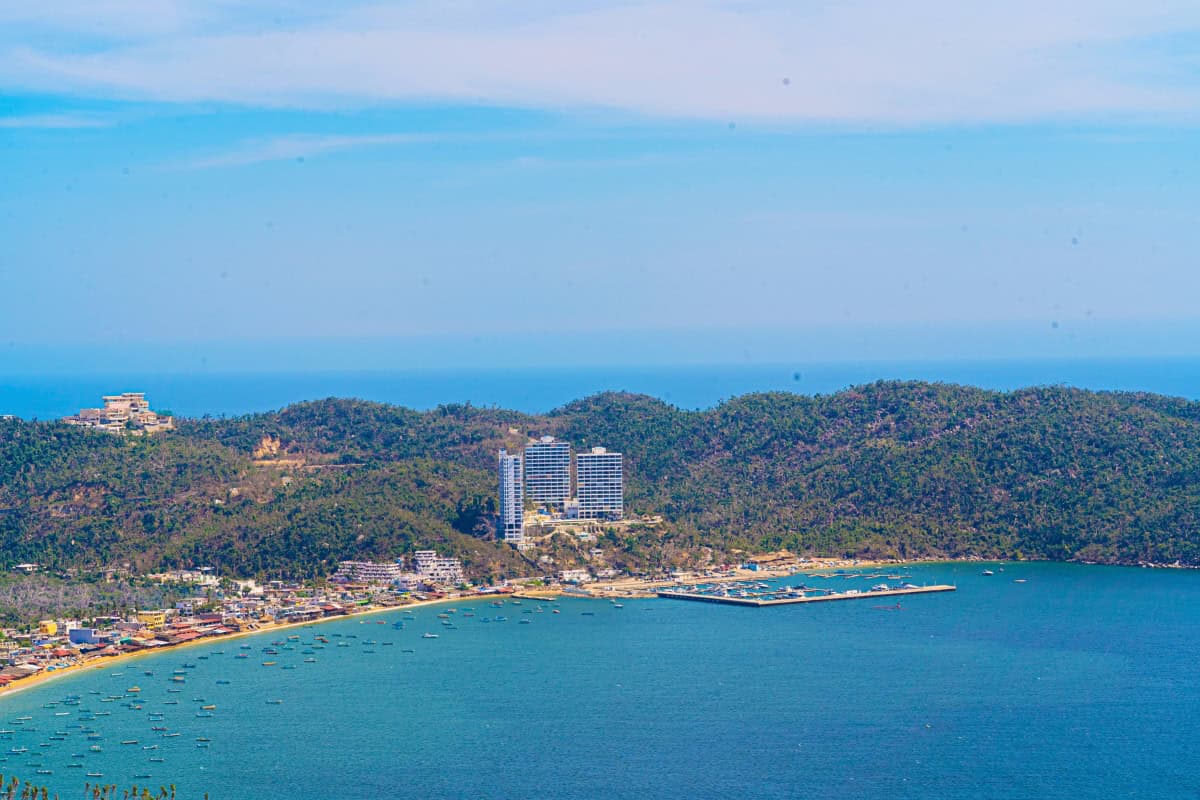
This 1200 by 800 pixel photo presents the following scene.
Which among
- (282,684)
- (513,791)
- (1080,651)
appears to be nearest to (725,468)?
(1080,651)

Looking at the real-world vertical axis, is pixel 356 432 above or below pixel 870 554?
above

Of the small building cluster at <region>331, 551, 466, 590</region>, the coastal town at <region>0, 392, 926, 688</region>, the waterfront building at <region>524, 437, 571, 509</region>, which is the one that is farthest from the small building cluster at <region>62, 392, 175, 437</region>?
the small building cluster at <region>331, 551, 466, 590</region>

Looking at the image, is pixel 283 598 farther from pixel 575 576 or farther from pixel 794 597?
pixel 794 597

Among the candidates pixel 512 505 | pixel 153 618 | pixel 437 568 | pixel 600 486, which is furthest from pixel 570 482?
pixel 153 618

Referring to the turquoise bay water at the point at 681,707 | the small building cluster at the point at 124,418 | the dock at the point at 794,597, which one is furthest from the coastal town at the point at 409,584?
the small building cluster at the point at 124,418

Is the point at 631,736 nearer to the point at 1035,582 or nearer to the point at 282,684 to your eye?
the point at 282,684

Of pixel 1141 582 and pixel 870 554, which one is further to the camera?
pixel 870 554
